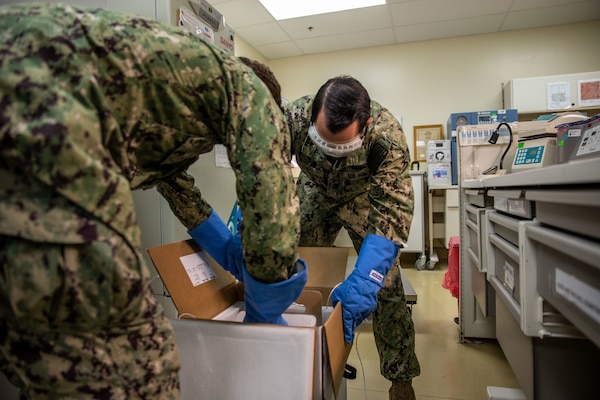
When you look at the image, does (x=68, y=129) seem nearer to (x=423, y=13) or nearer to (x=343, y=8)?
(x=343, y=8)

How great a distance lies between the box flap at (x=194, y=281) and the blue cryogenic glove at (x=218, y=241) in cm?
6

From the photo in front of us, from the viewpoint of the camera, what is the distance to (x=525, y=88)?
11.9 feet

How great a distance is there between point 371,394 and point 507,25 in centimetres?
410

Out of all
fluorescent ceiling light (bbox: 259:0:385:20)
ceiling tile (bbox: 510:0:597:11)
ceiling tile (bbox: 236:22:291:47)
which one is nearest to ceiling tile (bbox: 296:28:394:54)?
ceiling tile (bbox: 236:22:291:47)

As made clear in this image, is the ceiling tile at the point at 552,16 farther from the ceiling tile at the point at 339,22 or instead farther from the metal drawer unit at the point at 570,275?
the metal drawer unit at the point at 570,275

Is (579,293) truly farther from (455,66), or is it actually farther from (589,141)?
(455,66)

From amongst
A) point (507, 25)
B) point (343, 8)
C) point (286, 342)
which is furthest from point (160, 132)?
point (507, 25)

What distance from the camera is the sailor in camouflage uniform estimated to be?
102 centimetres

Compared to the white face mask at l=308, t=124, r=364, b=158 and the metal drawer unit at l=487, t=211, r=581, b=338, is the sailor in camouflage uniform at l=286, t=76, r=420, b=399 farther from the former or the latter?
the metal drawer unit at l=487, t=211, r=581, b=338

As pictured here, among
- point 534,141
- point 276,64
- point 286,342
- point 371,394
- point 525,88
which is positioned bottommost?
point 371,394

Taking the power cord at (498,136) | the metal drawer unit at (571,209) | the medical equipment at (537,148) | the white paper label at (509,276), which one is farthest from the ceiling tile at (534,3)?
the metal drawer unit at (571,209)

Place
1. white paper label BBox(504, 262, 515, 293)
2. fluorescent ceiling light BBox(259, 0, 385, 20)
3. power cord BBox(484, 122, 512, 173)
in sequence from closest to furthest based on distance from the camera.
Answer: white paper label BBox(504, 262, 515, 293)
power cord BBox(484, 122, 512, 173)
fluorescent ceiling light BBox(259, 0, 385, 20)

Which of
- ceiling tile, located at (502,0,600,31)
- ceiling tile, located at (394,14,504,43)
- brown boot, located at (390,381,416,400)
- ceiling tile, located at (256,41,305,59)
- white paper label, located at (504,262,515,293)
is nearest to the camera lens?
white paper label, located at (504,262,515,293)

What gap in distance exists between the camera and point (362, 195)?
1460 millimetres
